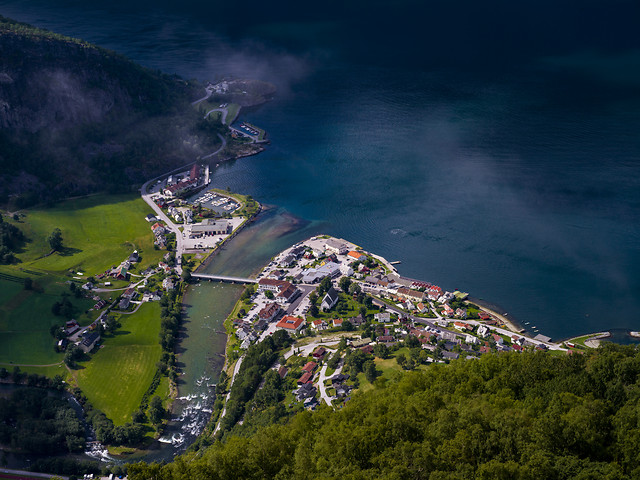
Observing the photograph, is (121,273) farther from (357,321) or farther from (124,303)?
(357,321)

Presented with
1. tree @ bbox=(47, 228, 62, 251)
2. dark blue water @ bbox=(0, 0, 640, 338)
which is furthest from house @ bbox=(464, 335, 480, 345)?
tree @ bbox=(47, 228, 62, 251)

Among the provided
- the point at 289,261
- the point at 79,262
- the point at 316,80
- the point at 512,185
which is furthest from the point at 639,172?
the point at 79,262

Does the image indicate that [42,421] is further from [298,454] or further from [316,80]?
[316,80]

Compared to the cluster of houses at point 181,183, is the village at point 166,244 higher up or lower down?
lower down

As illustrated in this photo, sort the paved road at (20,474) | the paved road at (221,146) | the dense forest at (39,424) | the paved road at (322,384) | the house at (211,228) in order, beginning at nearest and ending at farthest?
the paved road at (20,474), the dense forest at (39,424), the paved road at (322,384), the house at (211,228), the paved road at (221,146)

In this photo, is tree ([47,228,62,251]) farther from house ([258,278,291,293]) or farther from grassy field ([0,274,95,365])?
house ([258,278,291,293])

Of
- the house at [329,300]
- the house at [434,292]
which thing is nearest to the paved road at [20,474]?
the house at [329,300]

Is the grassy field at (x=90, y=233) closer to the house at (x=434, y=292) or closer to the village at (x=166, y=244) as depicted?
the village at (x=166, y=244)
